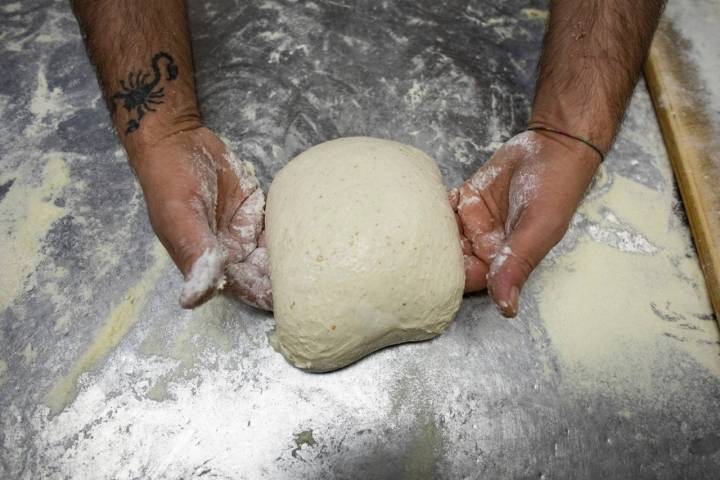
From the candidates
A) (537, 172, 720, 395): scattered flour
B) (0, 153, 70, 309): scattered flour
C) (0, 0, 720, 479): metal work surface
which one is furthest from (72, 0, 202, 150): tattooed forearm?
(537, 172, 720, 395): scattered flour

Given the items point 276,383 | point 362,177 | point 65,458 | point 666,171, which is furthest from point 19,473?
point 666,171

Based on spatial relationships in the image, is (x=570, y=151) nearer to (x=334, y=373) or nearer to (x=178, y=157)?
(x=334, y=373)

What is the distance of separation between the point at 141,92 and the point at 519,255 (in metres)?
1.24

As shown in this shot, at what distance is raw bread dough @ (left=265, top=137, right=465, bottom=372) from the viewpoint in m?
1.27

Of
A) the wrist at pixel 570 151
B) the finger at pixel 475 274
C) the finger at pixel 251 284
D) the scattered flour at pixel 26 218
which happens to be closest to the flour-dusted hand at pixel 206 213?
the finger at pixel 251 284

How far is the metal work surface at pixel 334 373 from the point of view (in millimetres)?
1390

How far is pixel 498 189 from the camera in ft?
5.19

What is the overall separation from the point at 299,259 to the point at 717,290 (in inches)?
50.9

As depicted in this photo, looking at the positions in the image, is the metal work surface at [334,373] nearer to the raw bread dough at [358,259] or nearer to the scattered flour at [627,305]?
the scattered flour at [627,305]

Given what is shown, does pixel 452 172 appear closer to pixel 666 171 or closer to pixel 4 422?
pixel 666 171

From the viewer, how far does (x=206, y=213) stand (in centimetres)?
137

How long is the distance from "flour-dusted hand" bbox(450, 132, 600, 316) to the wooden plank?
17.3 inches

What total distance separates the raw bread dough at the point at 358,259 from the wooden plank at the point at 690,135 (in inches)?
34.1

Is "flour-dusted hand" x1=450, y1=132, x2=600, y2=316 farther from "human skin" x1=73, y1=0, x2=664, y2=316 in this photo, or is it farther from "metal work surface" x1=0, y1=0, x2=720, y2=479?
"metal work surface" x1=0, y1=0, x2=720, y2=479
